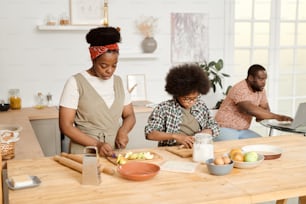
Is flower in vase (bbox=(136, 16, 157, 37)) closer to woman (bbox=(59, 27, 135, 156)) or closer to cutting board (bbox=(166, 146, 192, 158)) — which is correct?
woman (bbox=(59, 27, 135, 156))

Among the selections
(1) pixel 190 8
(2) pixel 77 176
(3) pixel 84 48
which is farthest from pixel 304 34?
(2) pixel 77 176

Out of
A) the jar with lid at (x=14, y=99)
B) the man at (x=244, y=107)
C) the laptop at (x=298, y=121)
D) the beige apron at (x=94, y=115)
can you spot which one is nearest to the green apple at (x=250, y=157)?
the beige apron at (x=94, y=115)

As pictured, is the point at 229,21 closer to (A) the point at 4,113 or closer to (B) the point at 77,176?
(A) the point at 4,113

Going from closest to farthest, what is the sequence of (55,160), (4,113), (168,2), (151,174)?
(151,174) < (55,160) < (4,113) < (168,2)

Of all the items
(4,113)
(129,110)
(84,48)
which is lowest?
(4,113)

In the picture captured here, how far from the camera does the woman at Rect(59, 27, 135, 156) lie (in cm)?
238

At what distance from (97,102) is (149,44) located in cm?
229

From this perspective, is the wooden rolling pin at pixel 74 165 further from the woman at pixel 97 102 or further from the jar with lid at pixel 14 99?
the jar with lid at pixel 14 99

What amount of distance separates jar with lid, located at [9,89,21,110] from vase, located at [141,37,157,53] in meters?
1.41

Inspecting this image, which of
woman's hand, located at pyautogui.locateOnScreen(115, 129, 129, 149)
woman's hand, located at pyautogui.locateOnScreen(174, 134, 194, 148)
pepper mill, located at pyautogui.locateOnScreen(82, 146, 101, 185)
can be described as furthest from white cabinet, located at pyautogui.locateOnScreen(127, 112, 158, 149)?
pepper mill, located at pyautogui.locateOnScreen(82, 146, 101, 185)

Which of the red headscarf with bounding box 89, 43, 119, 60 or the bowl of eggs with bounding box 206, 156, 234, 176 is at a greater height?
the red headscarf with bounding box 89, 43, 119, 60

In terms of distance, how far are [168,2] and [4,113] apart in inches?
83.6

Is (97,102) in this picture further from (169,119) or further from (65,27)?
(65,27)

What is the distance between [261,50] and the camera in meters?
5.31
